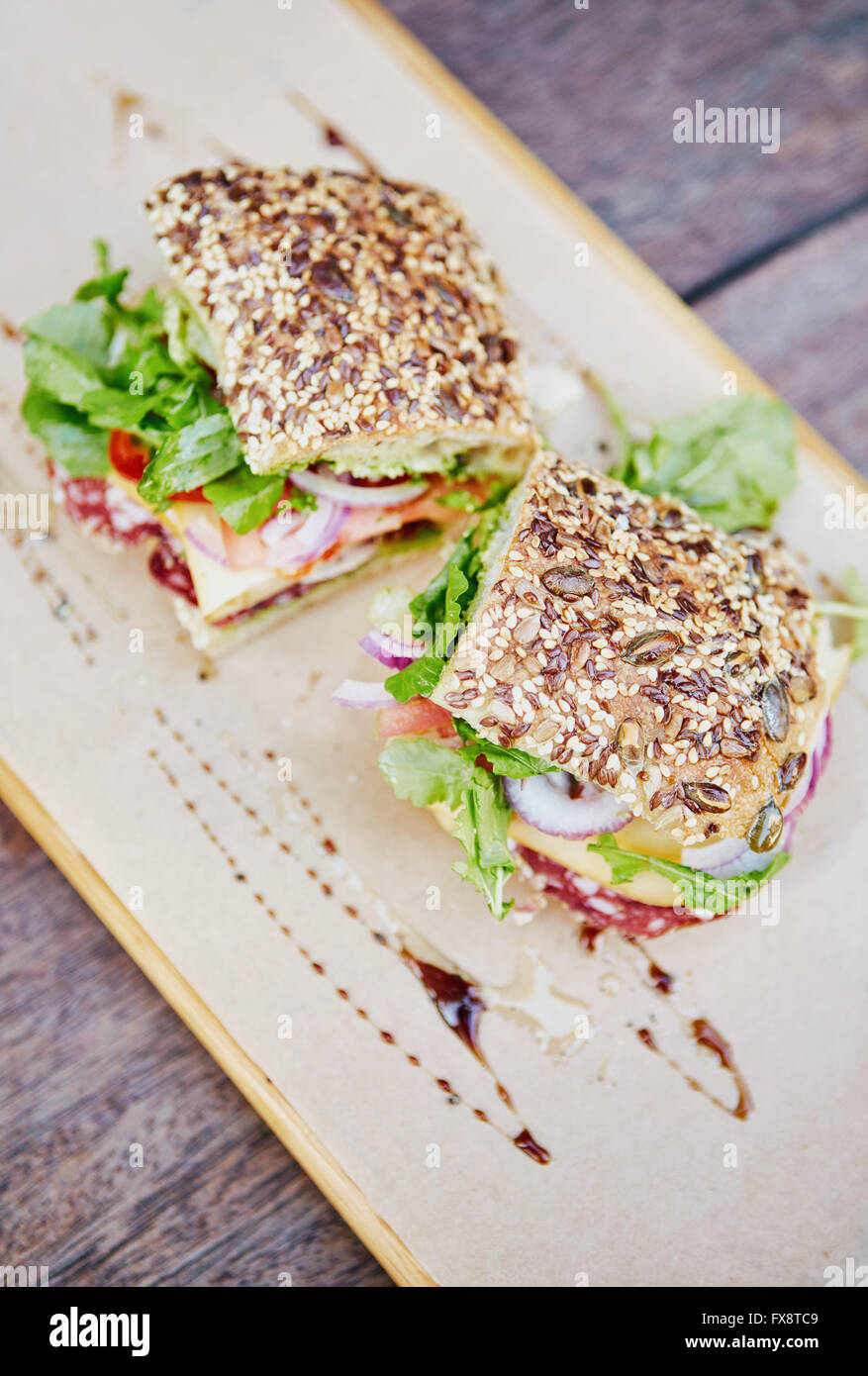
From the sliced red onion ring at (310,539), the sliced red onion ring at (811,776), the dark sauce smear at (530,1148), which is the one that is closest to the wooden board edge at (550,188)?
the sliced red onion ring at (811,776)

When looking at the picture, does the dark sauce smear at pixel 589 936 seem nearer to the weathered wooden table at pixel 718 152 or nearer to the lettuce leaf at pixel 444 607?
the lettuce leaf at pixel 444 607

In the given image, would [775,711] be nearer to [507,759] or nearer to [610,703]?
[610,703]

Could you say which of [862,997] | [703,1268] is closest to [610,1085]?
[703,1268]

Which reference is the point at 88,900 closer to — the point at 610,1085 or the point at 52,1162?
the point at 52,1162

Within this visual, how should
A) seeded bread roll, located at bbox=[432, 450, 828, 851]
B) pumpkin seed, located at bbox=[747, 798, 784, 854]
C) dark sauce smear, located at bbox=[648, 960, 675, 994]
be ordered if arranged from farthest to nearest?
dark sauce smear, located at bbox=[648, 960, 675, 994]
pumpkin seed, located at bbox=[747, 798, 784, 854]
seeded bread roll, located at bbox=[432, 450, 828, 851]

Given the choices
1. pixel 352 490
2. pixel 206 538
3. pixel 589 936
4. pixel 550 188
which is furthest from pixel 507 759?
pixel 550 188

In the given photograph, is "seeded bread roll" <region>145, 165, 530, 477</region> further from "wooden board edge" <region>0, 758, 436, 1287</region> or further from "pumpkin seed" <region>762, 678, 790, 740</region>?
"wooden board edge" <region>0, 758, 436, 1287</region>

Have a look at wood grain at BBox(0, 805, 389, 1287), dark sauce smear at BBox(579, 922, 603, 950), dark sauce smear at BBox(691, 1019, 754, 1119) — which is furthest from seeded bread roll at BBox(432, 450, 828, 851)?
wood grain at BBox(0, 805, 389, 1287)
